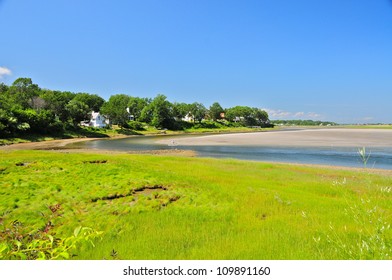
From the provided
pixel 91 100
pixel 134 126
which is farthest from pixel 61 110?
pixel 91 100

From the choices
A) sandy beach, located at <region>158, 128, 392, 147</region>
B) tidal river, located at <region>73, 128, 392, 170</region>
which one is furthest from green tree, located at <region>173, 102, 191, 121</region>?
tidal river, located at <region>73, 128, 392, 170</region>

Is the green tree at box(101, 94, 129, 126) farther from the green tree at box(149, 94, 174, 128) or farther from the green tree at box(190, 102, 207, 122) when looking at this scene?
the green tree at box(190, 102, 207, 122)

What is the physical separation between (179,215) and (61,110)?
99680 mm

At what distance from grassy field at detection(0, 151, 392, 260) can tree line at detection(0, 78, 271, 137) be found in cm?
6487

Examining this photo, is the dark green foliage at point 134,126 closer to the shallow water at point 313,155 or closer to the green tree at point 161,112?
the green tree at point 161,112

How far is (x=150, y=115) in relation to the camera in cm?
14462

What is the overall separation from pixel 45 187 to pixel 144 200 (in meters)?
4.38

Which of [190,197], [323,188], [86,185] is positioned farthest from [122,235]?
[323,188]

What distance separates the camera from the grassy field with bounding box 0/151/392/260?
657 centimetres

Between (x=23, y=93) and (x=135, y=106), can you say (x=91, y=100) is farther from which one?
(x=23, y=93)

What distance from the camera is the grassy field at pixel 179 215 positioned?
259 inches

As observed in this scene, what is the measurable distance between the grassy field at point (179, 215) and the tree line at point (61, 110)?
6487 cm

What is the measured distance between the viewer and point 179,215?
32.1 feet

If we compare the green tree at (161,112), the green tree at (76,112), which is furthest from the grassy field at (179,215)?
the green tree at (161,112)
